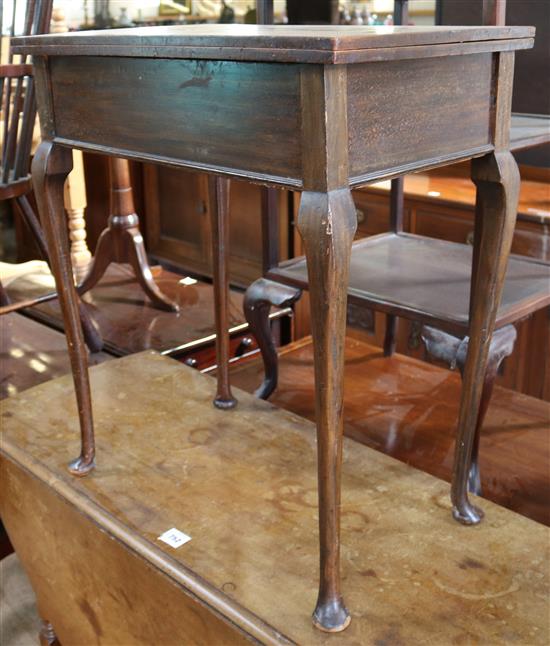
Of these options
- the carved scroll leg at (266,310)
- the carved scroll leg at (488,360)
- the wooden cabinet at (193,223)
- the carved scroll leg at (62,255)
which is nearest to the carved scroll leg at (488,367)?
the carved scroll leg at (488,360)

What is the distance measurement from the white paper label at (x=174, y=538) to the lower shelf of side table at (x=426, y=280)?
522mm

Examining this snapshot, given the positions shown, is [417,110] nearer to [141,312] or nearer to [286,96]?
[286,96]

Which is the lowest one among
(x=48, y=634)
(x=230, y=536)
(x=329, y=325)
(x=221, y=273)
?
(x=48, y=634)

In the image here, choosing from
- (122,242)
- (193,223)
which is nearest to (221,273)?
(122,242)

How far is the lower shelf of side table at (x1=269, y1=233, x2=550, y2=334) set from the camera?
4.24ft

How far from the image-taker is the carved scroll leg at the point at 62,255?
3.43 ft

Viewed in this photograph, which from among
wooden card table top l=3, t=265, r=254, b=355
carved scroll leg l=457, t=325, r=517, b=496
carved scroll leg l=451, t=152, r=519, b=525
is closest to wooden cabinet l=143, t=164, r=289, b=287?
wooden card table top l=3, t=265, r=254, b=355

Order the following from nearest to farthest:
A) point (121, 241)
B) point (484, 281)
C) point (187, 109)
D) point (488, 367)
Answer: point (187, 109) → point (484, 281) → point (488, 367) → point (121, 241)

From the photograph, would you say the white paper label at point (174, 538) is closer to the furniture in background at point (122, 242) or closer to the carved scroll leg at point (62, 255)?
the carved scroll leg at point (62, 255)

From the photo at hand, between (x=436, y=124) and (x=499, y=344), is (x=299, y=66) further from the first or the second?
(x=499, y=344)

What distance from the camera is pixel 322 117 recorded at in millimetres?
690

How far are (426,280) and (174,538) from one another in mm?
683

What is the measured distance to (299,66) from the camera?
70 cm

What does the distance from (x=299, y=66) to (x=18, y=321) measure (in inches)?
69.0
